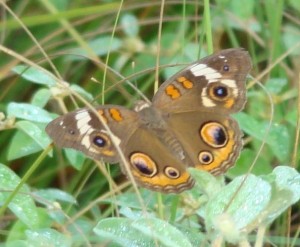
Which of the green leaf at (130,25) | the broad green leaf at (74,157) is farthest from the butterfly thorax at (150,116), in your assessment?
the green leaf at (130,25)

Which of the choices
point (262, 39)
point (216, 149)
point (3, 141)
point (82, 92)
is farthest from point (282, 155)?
point (3, 141)

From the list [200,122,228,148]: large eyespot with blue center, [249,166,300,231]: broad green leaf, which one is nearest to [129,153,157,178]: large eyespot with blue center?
[200,122,228,148]: large eyespot with blue center

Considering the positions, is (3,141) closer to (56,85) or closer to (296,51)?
(56,85)

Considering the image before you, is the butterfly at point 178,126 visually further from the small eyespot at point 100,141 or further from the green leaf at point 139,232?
the green leaf at point 139,232

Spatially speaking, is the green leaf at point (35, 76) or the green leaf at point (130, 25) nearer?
the green leaf at point (35, 76)

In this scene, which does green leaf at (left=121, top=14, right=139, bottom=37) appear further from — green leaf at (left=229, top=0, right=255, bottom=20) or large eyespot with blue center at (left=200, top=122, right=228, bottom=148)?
large eyespot with blue center at (left=200, top=122, right=228, bottom=148)

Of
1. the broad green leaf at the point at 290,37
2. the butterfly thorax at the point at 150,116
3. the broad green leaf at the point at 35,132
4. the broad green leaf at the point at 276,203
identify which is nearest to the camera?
the broad green leaf at the point at 276,203

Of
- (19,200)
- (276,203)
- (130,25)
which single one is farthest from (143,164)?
(130,25)

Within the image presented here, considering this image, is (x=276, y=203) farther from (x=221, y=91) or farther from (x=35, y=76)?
(x=35, y=76)
